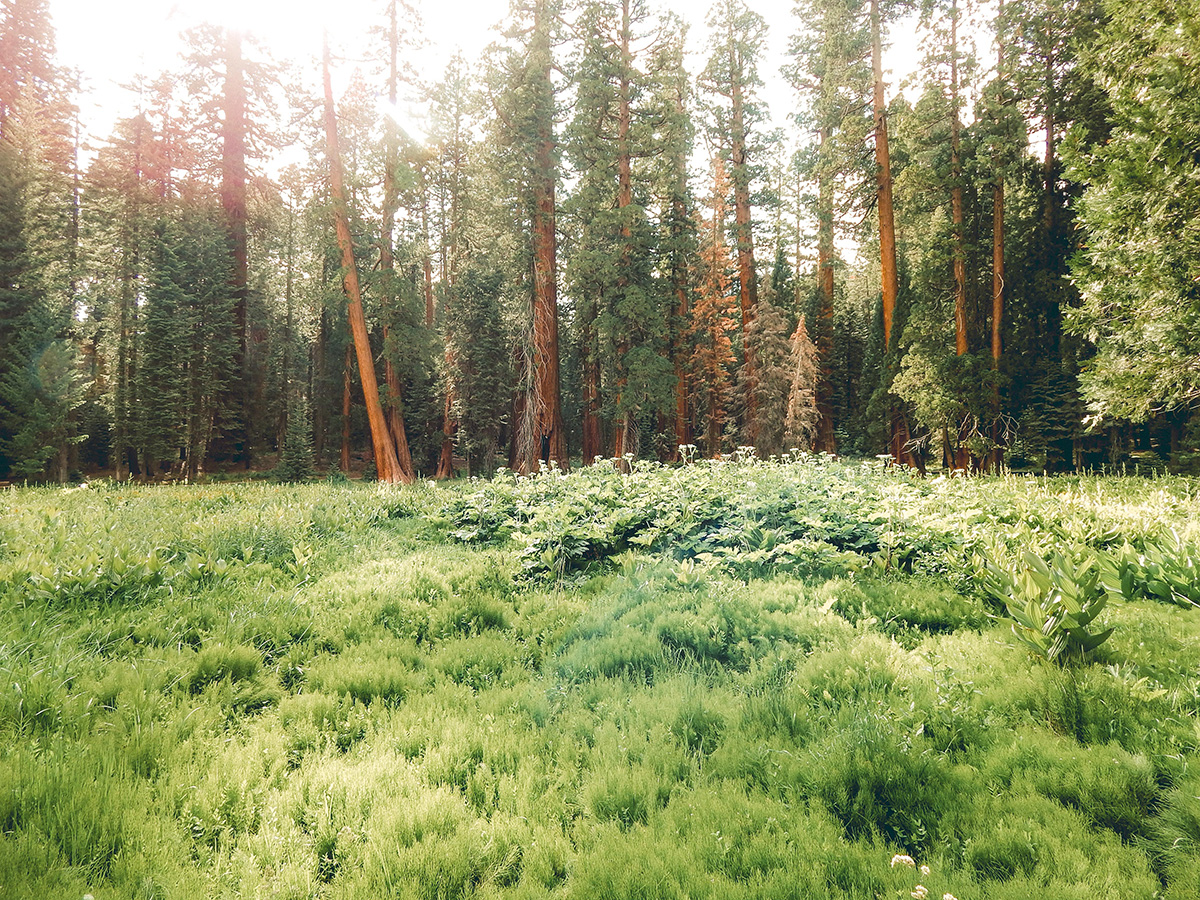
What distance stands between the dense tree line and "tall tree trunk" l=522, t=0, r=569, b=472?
0.08m

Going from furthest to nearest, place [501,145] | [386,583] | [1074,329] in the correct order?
[501,145]
[1074,329]
[386,583]

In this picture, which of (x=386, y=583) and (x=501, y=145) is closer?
(x=386, y=583)

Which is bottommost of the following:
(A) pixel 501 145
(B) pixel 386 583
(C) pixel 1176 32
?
(B) pixel 386 583

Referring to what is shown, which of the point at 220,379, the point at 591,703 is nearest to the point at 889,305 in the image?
the point at 591,703

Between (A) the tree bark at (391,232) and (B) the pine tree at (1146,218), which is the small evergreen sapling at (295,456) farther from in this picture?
(B) the pine tree at (1146,218)

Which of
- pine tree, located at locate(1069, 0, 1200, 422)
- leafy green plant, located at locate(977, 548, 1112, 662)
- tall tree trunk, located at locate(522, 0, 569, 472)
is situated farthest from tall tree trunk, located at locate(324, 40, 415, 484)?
pine tree, located at locate(1069, 0, 1200, 422)

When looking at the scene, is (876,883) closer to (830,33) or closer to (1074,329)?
(1074,329)

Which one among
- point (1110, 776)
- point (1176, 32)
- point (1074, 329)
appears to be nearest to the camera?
point (1110, 776)

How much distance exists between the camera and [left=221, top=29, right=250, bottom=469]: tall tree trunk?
75.4 ft

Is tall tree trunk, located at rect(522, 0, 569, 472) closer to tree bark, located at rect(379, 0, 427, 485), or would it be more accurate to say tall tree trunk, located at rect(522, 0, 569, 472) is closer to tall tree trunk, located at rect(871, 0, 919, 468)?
tree bark, located at rect(379, 0, 427, 485)

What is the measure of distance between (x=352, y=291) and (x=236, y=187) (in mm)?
15607

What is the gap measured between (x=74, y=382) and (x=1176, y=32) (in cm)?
3112

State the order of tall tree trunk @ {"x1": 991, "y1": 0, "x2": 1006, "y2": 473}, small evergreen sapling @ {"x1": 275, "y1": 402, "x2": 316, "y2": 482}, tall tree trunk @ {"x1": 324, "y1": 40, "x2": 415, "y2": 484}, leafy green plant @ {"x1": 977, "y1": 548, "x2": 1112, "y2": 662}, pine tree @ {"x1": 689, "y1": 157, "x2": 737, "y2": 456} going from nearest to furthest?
leafy green plant @ {"x1": 977, "y1": 548, "x2": 1112, "y2": 662} → tall tree trunk @ {"x1": 324, "y1": 40, "x2": 415, "y2": 484} → tall tree trunk @ {"x1": 991, "y1": 0, "x2": 1006, "y2": 473} → small evergreen sapling @ {"x1": 275, "y1": 402, "x2": 316, "y2": 482} → pine tree @ {"x1": 689, "y1": 157, "x2": 737, "y2": 456}

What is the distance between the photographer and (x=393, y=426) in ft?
59.6
